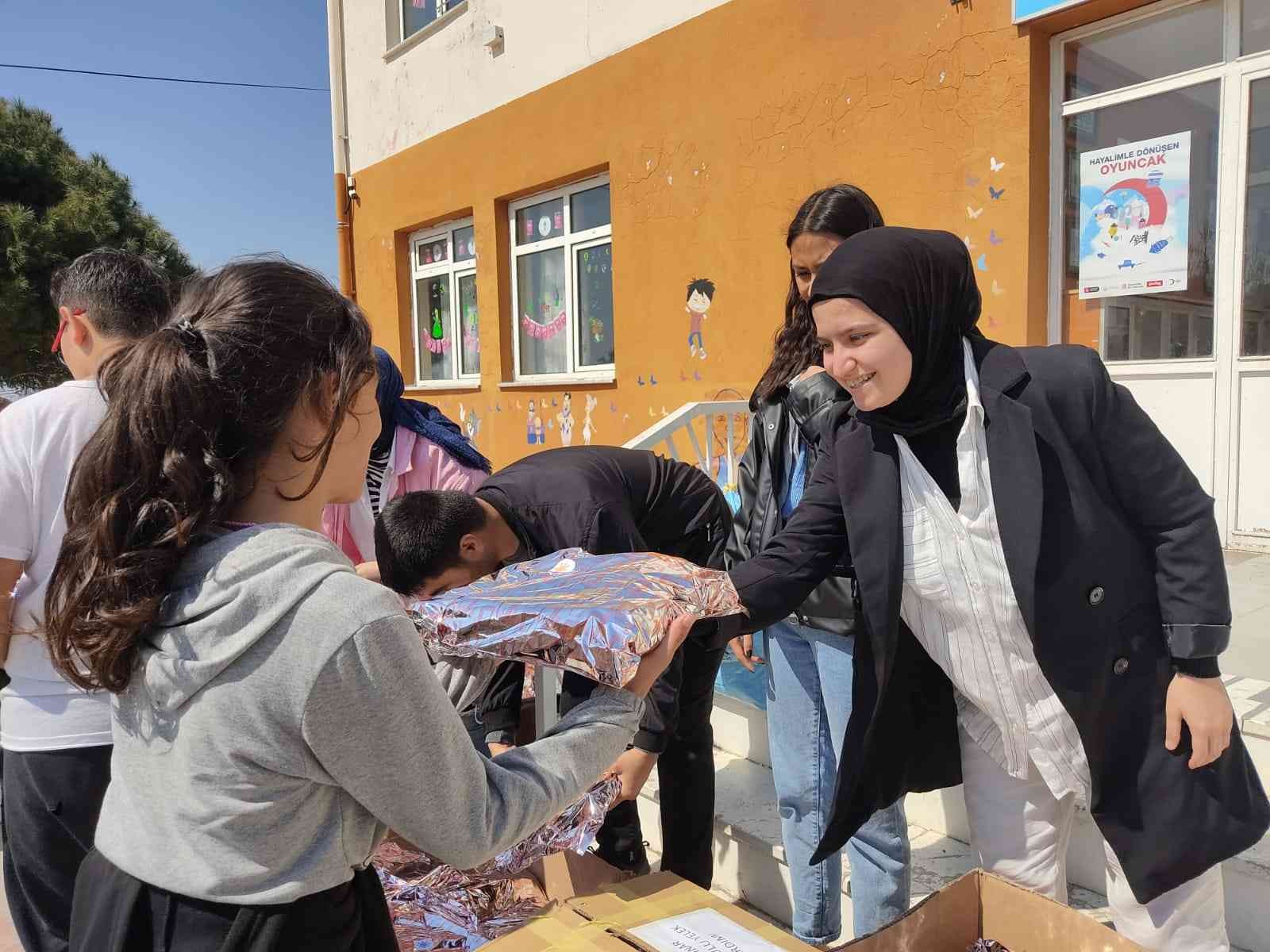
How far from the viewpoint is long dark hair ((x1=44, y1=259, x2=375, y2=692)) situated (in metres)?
0.85

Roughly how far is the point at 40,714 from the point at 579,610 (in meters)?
1.15

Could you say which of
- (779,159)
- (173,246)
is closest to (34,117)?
(173,246)

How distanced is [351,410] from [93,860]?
58 centimetres

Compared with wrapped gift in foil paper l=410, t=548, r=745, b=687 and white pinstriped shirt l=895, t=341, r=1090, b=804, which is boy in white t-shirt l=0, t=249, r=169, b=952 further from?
white pinstriped shirt l=895, t=341, r=1090, b=804

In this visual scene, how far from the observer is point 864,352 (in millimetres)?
1376

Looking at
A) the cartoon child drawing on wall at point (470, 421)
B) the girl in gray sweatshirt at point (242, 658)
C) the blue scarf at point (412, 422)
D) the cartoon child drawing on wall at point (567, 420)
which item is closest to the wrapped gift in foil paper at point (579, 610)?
the girl in gray sweatshirt at point (242, 658)

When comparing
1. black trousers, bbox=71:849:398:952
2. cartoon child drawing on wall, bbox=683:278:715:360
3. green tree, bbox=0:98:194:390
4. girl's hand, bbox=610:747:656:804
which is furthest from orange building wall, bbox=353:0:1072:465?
green tree, bbox=0:98:194:390

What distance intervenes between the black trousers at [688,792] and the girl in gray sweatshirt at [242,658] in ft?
4.34

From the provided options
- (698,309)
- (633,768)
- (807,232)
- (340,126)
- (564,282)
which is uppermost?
(340,126)

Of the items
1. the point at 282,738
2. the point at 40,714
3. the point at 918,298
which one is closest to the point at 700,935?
the point at 282,738

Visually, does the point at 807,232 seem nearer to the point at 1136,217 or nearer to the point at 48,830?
the point at 48,830

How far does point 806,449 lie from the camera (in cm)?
199

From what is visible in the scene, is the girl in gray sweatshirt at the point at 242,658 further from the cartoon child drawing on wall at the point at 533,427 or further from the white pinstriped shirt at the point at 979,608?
the cartoon child drawing on wall at the point at 533,427

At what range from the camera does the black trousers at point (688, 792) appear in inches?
87.7
